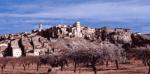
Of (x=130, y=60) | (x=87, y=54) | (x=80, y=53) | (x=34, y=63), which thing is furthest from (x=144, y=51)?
(x=34, y=63)

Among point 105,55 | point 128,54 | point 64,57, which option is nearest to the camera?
point 105,55

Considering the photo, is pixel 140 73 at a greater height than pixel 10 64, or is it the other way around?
pixel 140 73

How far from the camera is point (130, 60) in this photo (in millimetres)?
165875

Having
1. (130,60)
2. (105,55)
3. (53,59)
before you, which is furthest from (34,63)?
(105,55)

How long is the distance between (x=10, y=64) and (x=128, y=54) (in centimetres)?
4491

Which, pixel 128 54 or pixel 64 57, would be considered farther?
pixel 128 54

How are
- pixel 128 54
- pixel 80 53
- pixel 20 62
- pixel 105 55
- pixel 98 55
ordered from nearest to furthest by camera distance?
pixel 98 55, pixel 105 55, pixel 80 53, pixel 128 54, pixel 20 62

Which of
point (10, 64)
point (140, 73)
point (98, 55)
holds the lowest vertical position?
point (10, 64)

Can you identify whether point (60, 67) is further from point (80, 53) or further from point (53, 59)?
point (80, 53)

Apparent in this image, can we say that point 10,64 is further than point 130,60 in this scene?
Yes

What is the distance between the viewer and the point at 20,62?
181125 millimetres

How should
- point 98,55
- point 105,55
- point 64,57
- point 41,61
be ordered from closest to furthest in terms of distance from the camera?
point 98,55
point 105,55
point 64,57
point 41,61

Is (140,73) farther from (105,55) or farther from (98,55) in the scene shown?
(98,55)

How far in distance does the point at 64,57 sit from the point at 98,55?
46.0 meters
